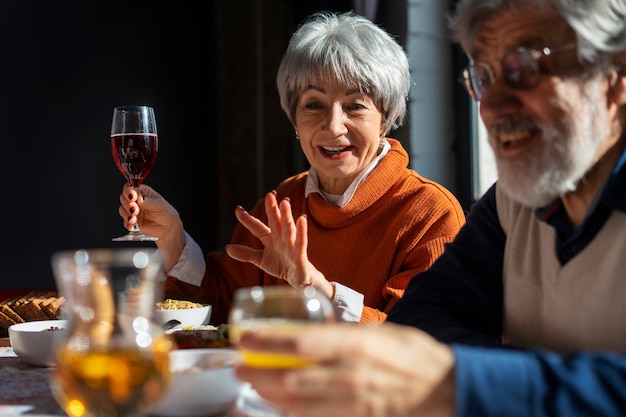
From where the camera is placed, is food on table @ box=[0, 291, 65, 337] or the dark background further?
the dark background

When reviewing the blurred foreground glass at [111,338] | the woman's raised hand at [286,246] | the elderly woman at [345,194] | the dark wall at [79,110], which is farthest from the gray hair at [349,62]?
the dark wall at [79,110]

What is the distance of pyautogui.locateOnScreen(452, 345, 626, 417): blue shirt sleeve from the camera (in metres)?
0.83

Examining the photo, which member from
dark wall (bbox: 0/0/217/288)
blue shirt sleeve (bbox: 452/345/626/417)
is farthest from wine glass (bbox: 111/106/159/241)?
dark wall (bbox: 0/0/217/288)

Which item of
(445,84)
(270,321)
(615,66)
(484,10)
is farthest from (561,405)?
(445,84)

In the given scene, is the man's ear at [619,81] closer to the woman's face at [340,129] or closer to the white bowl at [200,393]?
the white bowl at [200,393]

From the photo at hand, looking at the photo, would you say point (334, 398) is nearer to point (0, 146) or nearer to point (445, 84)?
point (445, 84)

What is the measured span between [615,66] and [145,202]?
1.29 meters

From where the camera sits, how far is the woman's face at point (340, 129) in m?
2.19

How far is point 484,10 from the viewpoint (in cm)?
130

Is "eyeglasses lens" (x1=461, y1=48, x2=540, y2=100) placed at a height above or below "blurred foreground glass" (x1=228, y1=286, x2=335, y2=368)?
above

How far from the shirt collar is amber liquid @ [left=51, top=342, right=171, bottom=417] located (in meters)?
1.43

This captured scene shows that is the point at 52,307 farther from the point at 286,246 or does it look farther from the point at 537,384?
the point at 537,384

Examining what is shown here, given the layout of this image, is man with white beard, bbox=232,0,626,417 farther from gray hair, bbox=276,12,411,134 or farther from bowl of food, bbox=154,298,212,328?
gray hair, bbox=276,12,411,134

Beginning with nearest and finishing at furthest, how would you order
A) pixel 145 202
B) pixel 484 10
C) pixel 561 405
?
1. pixel 561 405
2. pixel 484 10
3. pixel 145 202
